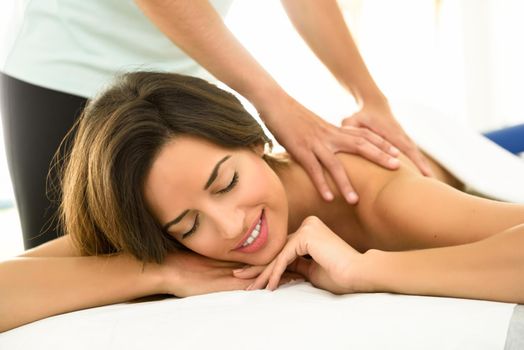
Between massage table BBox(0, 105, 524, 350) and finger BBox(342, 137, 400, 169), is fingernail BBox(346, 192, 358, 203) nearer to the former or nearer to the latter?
finger BBox(342, 137, 400, 169)

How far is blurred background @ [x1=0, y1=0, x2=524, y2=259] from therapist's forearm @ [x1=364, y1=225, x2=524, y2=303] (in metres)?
2.48

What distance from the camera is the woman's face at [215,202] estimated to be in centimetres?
132

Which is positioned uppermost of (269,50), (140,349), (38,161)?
(269,50)

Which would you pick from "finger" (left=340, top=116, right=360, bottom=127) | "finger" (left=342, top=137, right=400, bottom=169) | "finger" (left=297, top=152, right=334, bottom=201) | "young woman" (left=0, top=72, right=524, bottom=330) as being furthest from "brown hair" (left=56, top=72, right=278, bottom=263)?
"finger" (left=340, top=116, right=360, bottom=127)

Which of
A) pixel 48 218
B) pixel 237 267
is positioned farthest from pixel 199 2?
pixel 48 218

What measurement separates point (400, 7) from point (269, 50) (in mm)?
769

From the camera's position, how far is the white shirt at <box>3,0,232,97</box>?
5.72 feet

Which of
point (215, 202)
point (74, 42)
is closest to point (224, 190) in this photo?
point (215, 202)

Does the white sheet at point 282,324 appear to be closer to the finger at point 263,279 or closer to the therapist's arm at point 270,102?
the finger at point 263,279

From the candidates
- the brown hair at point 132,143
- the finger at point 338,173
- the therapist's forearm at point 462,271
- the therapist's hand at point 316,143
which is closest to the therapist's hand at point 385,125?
the therapist's hand at point 316,143

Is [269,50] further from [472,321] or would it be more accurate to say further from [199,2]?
[472,321]

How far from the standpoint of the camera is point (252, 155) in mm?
1443

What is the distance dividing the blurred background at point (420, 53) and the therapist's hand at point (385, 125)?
1.78m

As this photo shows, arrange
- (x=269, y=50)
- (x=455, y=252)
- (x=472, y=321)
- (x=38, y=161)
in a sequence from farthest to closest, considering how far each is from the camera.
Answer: (x=269, y=50)
(x=38, y=161)
(x=455, y=252)
(x=472, y=321)
